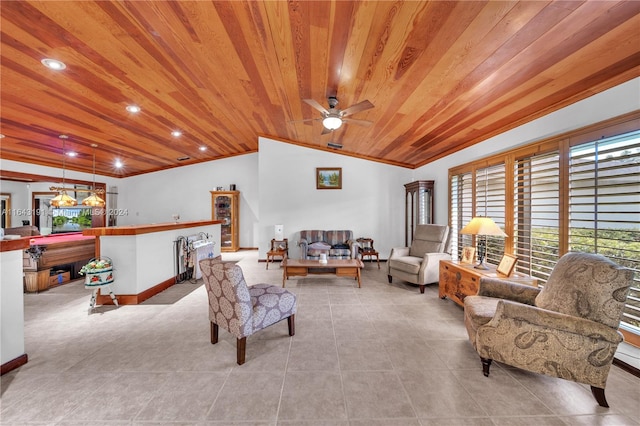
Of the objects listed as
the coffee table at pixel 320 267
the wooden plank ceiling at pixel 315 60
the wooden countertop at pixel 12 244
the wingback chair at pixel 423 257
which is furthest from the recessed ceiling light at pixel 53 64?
the wingback chair at pixel 423 257

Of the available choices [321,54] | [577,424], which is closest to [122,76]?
[321,54]

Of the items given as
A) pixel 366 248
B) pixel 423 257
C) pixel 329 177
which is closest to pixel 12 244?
pixel 423 257

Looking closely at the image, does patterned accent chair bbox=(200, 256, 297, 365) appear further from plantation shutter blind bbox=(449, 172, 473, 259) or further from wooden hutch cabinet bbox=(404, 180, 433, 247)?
wooden hutch cabinet bbox=(404, 180, 433, 247)

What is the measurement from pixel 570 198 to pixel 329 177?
14.7 feet

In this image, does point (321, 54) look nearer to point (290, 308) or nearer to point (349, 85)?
point (349, 85)

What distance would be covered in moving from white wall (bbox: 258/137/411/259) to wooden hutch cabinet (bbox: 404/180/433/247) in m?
0.66

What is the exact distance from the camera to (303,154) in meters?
6.19

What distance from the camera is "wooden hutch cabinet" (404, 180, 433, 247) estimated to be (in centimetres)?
515

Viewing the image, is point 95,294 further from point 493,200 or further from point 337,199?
point 493,200

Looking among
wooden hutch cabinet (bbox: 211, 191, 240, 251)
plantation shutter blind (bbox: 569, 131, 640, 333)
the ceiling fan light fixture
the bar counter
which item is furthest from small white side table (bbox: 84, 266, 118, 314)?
plantation shutter blind (bbox: 569, 131, 640, 333)

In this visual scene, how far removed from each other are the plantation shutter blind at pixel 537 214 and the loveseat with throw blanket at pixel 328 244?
279 centimetres

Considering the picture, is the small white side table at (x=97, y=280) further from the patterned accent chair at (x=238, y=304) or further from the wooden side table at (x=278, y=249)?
the wooden side table at (x=278, y=249)

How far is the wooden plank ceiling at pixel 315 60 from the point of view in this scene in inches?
65.9

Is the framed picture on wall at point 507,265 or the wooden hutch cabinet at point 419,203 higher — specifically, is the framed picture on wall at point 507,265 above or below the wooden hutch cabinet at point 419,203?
below
